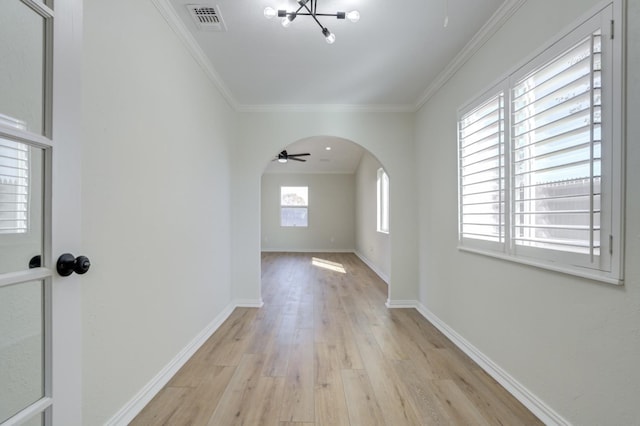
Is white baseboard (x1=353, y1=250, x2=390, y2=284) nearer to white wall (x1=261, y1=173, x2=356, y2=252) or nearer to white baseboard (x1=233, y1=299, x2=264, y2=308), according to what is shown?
white wall (x1=261, y1=173, x2=356, y2=252)

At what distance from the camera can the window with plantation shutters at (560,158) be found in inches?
51.8

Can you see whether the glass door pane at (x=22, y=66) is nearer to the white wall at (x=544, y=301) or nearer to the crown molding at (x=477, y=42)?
the white wall at (x=544, y=301)

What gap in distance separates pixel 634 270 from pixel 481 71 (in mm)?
1782

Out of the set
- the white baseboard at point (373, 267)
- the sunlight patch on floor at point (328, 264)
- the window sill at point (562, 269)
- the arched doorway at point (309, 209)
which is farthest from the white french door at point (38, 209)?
the arched doorway at point (309, 209)

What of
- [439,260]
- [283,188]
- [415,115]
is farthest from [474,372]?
[283,188]

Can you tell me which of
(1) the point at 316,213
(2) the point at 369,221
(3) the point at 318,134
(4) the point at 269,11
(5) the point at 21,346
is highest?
(4) the point at 269,11

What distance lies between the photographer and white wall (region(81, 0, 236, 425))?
1399mm

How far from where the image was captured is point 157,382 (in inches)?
75.8

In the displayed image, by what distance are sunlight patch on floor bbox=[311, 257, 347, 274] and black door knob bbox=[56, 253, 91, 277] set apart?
212 inches

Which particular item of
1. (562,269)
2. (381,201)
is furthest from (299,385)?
(381,201)

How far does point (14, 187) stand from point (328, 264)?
255 inches

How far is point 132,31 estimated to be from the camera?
169cm

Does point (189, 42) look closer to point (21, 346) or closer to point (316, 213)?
point (21, 346)

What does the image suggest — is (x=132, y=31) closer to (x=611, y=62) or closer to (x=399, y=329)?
(x=611, y=62)
